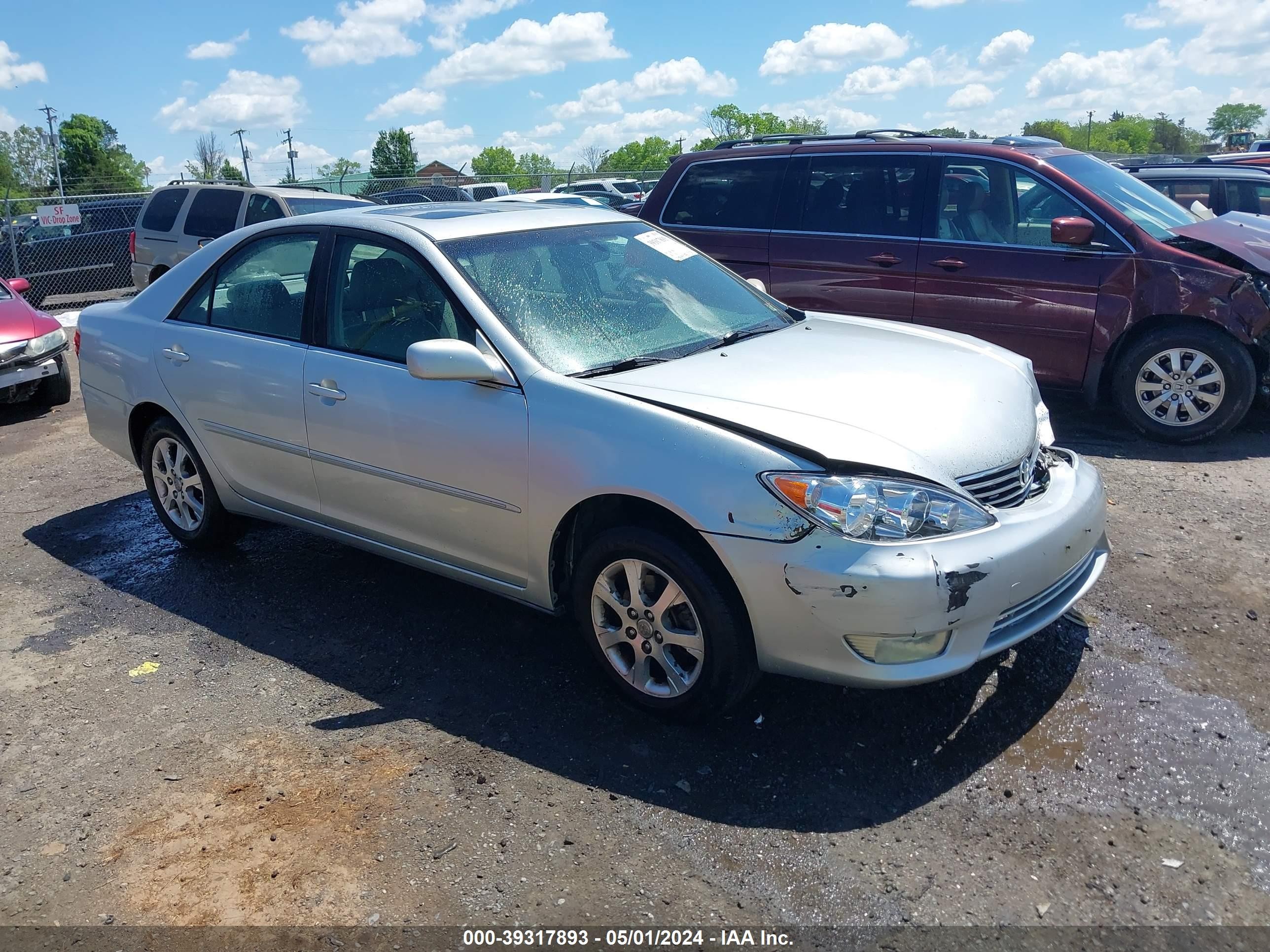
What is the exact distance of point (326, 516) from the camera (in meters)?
4.50

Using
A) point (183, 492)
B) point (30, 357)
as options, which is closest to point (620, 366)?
point (183, 492)

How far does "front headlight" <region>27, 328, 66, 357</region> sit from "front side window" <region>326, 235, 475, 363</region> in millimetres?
5901

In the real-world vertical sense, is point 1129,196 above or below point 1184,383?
above

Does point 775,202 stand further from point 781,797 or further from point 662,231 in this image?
point 781,797

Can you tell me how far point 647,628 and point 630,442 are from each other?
0.65 meters

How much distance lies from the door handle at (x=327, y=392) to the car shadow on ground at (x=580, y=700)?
101 centimetres

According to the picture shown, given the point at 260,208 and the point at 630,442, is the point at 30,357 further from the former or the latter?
the point at 630,442

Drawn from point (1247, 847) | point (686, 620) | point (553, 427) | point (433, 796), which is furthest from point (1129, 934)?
point (553, 427)

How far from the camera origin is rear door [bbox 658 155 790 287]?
768 cm

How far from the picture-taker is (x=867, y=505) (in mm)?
3098

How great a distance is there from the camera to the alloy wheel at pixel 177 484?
523 cm

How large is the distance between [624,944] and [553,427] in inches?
66.2

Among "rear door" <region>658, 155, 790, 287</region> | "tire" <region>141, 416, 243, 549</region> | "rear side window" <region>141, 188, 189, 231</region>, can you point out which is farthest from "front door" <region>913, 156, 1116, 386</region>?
"rear side window" <region>141, 188, 189, 231</region>

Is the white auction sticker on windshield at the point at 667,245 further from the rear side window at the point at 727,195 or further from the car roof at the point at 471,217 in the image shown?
the rear side window at the point at 727,195
